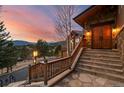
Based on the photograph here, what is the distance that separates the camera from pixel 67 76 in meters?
4.75

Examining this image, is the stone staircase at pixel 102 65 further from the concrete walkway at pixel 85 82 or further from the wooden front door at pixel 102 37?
the wooden front door at pixel 102 37

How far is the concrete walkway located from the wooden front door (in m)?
3.13

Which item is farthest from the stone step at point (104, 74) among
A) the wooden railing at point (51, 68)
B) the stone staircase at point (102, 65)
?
the wooden railing at point (51, 68)

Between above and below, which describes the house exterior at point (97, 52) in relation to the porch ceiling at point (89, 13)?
below

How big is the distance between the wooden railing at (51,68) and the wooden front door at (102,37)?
1568 mm

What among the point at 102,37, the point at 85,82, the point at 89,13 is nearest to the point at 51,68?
the point at 85,82

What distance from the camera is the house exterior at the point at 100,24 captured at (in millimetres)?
6785

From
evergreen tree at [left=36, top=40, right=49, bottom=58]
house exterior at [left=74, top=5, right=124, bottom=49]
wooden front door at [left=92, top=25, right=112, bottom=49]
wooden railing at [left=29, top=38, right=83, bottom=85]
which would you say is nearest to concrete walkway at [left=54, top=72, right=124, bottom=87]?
wooden railing at [left=29, top=38, right=83, bottom=85]

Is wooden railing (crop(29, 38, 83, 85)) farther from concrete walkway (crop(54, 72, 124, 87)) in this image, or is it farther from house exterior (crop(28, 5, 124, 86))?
concrete walkway (crop(54, 72, 124, 87))

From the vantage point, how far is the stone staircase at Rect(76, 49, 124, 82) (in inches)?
179

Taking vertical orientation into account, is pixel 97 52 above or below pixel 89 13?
below

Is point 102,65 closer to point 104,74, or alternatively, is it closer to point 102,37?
point 104,74

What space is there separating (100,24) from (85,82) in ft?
13.4

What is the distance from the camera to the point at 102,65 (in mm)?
5094
